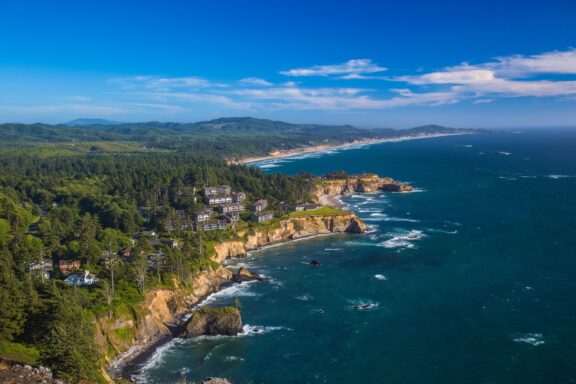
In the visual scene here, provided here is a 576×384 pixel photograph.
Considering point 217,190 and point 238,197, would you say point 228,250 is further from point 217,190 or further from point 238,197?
point 217,190

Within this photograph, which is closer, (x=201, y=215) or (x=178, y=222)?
(x=178, y=222)

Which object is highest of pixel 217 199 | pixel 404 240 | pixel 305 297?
pixel 217 199

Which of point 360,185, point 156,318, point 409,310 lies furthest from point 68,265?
point 360,185

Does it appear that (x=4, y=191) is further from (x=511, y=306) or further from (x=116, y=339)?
(x=511, y=306)

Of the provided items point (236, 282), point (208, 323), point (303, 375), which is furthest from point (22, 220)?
point (303, 375)

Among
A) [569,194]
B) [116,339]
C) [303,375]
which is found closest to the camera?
[303,375]

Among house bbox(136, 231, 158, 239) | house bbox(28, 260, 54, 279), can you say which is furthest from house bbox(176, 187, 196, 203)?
house bbox(28, 260, 54, 279)

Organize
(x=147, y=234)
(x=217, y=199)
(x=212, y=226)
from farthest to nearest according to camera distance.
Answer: (x=217, y=199) < (x=212, y=226) < (x=147, y=234)

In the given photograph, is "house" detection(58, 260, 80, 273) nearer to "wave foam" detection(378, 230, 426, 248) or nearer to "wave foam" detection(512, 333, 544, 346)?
"wave foam" detection(378, 230, 426, 248)
